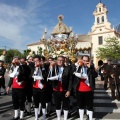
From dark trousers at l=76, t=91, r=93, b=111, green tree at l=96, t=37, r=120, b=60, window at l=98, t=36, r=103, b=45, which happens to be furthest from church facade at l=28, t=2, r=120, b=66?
dark trousers at l=76, t=91, r=93, b=111

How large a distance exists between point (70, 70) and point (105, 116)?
1.96 meters

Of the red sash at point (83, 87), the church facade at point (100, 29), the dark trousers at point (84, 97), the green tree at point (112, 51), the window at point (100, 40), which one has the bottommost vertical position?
the dark trousers at point (84, 97)

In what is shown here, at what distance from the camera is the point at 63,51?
44.2 feet

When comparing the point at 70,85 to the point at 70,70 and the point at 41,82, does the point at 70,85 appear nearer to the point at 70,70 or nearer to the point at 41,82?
the point at 70,70

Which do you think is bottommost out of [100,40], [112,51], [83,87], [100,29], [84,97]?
[84,97]

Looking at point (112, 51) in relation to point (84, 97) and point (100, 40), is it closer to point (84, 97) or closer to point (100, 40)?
point (100, 40)

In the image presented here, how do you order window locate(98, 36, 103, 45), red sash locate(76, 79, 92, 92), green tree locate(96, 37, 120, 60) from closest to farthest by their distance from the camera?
red sash locate(76, 79, 92, 92) → green tree locate(96, 37, 120, 60) → window locate(98, 36, 103, 45)

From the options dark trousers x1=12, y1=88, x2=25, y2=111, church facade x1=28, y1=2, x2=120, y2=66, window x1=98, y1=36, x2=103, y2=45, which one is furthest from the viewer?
window x1=98, y1=36, x2=103, y2=45

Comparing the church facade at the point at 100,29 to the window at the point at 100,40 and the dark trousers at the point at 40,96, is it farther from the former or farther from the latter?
the dark trousers at the point at 40,96

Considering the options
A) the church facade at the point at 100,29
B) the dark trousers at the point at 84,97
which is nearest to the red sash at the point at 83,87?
the dark trousers at the point at 84,97

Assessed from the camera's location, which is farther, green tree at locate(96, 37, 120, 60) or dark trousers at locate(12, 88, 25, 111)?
green tree at locate(96, 37, 120, 60)

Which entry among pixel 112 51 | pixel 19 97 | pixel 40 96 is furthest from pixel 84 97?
pixel 112 51

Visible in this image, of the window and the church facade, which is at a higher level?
the church facade

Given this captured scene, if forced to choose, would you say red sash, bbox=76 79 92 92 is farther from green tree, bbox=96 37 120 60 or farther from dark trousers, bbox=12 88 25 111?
green tree, bbox=96 37 120 60
